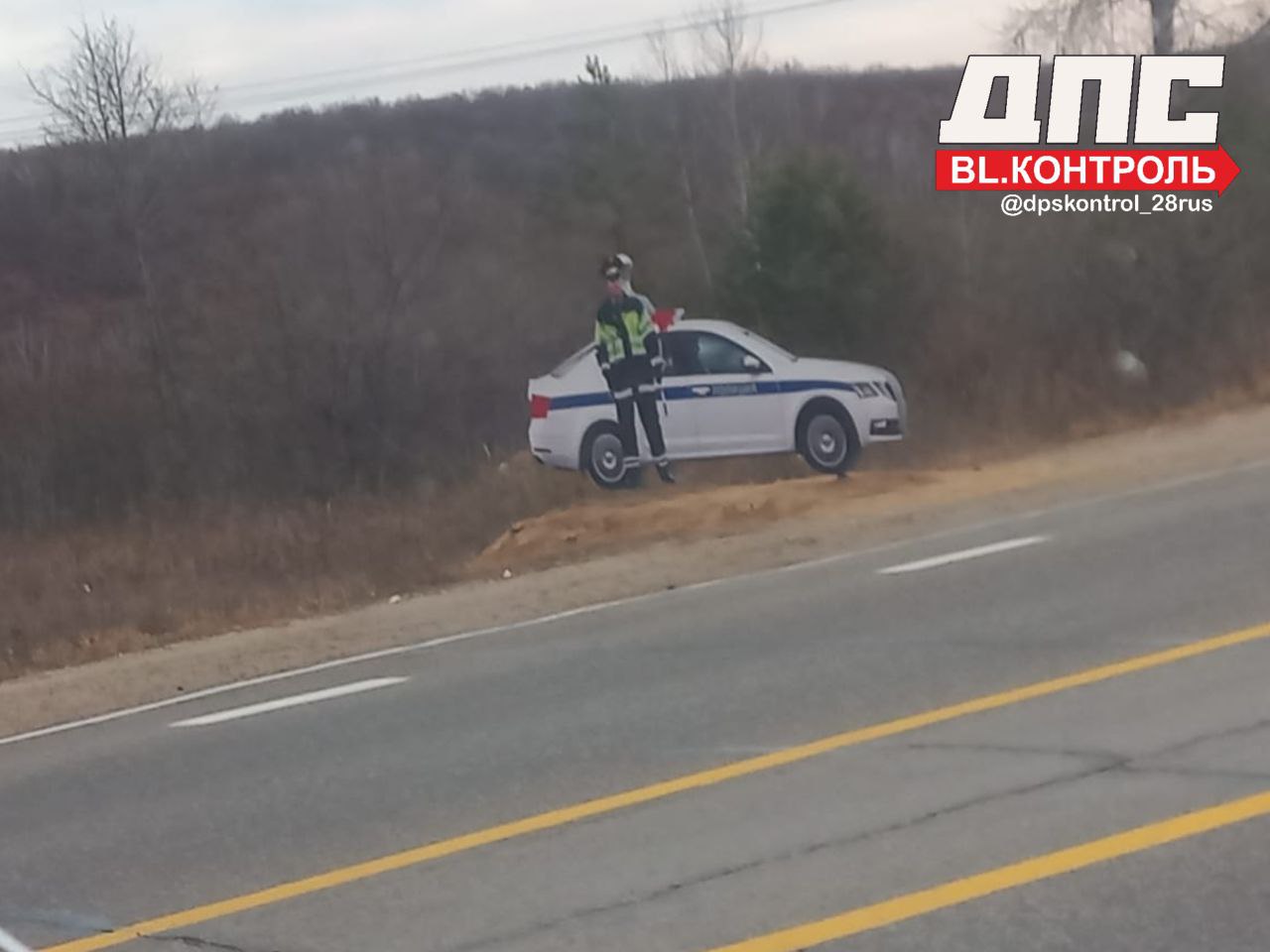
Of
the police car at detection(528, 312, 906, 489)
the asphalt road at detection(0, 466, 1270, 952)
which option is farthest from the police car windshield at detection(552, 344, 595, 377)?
the asphalt road at detection(0, 466, 1270, 952)

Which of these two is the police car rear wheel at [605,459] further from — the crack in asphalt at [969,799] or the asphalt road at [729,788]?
the crack in asphalt at [969,799]

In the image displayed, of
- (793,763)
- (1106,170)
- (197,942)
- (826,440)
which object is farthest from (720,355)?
Result: (197,942)

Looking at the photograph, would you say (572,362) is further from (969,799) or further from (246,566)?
(969,799)

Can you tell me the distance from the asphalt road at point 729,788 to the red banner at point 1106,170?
16.1 meters

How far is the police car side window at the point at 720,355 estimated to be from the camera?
69.8 feet

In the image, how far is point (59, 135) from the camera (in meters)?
58.0

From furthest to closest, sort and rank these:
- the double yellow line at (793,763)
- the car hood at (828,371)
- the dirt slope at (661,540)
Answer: the car hood at (828,371)
the dirt slope at (661,540)
the double yellow line at (793,763)

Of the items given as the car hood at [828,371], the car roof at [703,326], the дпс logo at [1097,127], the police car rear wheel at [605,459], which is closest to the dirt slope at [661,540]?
the police car rear wheel at [605,459]

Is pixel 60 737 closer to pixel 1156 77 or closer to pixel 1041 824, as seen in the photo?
pixel 1041 824

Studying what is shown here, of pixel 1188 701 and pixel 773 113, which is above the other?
pixel 773 113

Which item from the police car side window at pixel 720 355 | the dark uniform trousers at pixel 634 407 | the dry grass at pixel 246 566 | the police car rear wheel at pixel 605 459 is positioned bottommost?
the dry grass at pixel 246 566

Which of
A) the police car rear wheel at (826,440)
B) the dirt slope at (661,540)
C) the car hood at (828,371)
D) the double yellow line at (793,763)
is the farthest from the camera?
the car hood at (828,371)

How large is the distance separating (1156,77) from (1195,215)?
2.28 m

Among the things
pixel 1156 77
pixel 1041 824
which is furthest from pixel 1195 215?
pixel 1041 824
